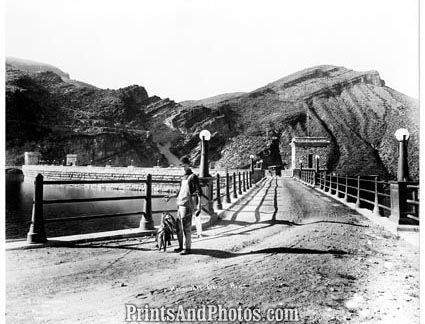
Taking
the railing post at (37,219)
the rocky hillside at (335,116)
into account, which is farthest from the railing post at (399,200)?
the rocky hillside at (335,116)

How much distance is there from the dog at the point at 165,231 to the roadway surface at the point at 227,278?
244mm

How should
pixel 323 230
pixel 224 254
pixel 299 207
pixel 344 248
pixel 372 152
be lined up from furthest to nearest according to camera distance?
1. pixel 372 152
2. pixel 299 207
3. pixel 323 230
4. pixel 344 248
5. pixel 224 254

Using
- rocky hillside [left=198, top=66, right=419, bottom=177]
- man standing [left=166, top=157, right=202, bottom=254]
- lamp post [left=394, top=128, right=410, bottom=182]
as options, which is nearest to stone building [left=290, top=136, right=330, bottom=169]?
rocky hillside [left=198, top=66, right=419, bottom=177]

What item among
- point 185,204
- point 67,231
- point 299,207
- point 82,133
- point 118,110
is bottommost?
point 67,231

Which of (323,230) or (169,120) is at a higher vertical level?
(169,120)

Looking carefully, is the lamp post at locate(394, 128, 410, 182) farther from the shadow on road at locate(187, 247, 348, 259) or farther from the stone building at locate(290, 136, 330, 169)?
the stone building at locate(290, 136, 330, 169)

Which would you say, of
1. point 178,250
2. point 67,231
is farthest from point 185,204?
point 67,231

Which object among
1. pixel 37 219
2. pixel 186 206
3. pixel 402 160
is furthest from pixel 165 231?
pixel 402 160

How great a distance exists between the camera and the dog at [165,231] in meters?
6.25

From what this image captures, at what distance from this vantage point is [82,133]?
95.4 meters

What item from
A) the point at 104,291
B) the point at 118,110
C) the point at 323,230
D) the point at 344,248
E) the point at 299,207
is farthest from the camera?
the point at 118,110

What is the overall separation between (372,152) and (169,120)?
204ft

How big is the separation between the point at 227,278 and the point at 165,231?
2069 mm

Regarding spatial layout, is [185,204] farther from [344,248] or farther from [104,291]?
[344,248]
